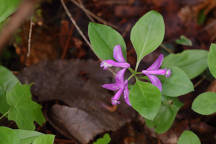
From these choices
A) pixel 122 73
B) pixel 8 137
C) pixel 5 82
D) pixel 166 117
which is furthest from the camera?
pixel 166 117

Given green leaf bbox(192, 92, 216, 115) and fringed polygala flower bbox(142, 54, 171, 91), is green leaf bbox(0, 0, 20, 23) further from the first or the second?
green leaf bbox(192, 92, 216, 115)

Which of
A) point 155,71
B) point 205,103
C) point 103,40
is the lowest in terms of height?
point 205,103

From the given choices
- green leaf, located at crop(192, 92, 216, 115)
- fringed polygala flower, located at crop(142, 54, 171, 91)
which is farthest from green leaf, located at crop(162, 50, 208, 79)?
fringed polygala flower, located at crop(142, 54, 171, 91)

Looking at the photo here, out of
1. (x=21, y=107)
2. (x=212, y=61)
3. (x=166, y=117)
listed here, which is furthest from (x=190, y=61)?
(x=21, y=107)

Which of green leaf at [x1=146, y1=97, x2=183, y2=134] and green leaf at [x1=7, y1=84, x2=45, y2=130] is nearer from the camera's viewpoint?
green leaf at [x1=7, y1=84, x2=45, y2=130]

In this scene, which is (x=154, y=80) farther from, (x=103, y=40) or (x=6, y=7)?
(x=6, y=7)

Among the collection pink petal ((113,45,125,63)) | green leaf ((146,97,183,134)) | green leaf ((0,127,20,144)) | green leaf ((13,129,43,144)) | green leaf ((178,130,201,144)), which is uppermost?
pink petal ((113,45,125,63))
